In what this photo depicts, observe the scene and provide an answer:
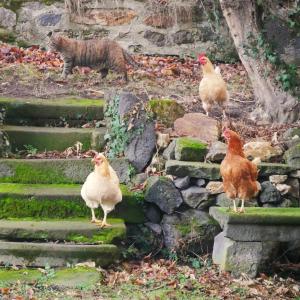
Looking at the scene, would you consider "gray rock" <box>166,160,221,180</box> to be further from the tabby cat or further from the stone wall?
the stone wall

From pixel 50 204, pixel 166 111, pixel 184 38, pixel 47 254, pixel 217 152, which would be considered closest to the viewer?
pixel 47 254

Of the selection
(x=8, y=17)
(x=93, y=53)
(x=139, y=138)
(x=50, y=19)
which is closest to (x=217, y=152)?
(x=139, y=138)

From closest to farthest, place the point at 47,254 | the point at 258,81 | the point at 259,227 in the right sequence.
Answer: the point at 47,254 < the point at 259,227 < the point at 258,81

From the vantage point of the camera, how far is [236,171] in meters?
6.28

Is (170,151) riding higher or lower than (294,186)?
higher

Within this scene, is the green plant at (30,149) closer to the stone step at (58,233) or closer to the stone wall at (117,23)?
the stone step at (58,233)

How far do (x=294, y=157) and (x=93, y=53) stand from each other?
305 centimetres

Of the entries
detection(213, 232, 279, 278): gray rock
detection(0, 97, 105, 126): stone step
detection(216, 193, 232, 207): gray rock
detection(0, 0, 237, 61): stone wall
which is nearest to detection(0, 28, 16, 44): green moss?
detection(0, 0, 237, 61): stone wall

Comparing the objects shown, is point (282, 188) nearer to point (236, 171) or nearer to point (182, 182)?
point (182, 182)

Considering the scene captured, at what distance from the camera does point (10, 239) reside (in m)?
6.45

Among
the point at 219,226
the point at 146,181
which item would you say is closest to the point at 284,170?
the point at 219,226

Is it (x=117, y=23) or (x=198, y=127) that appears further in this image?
(x=117, y=23)

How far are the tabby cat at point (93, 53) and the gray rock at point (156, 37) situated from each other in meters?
1.84

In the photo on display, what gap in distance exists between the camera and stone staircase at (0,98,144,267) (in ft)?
20.7
